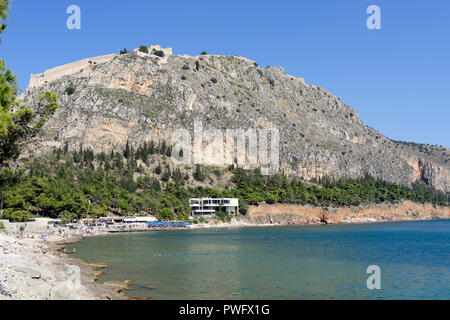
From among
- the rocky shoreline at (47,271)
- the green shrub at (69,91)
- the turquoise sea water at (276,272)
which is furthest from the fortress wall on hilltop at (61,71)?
the turquoise sea water at (276,272)

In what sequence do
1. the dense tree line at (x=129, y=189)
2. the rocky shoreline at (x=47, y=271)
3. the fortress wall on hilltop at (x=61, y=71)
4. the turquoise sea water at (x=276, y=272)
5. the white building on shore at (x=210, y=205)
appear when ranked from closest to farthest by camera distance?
the rocky shoreline at (x=47, y=271)
the turquoise sea water at (x=276, y=272)
the dense tree line at (x=129, y=189)
the white building on shore at (x=210, y=205)
the fortress wall on hilltop at (x=61, y=71)

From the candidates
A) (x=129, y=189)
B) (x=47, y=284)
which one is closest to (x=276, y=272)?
(x=47, y=284)

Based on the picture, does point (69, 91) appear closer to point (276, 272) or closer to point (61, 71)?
point (61, 71)

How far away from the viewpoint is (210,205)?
488 feet

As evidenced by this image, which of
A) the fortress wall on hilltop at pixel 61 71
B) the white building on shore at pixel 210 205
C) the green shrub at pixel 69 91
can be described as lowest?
the white building on shore at pixel 210 205

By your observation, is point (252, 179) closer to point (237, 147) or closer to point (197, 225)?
point (237, 147)

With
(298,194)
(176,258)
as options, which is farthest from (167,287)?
(298,194)

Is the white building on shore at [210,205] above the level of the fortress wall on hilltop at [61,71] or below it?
below

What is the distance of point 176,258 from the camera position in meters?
56.8

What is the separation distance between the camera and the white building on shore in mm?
148250

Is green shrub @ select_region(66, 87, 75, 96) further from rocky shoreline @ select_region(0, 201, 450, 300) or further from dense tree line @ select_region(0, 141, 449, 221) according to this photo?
rocky shoreline @ select_region(0, 201, 450, 300)

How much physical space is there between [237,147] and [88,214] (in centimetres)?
8731

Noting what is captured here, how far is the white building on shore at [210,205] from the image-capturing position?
148 meters

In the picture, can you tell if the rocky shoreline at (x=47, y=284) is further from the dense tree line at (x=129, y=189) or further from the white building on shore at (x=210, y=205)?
the white building on shore at (x=210, y=205)
